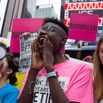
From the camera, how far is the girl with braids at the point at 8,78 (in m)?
1.84

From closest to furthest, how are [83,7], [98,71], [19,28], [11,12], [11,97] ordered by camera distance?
[98,71] → [11,97] → [19,28] → [83,7] → [11,12]

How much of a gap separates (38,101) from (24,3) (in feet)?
10.4

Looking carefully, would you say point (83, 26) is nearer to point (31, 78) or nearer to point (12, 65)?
point (12, 65)

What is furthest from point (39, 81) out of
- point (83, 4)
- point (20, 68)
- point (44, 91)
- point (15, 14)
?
point (15, 14)

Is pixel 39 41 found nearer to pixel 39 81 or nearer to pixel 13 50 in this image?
pixel 39 81

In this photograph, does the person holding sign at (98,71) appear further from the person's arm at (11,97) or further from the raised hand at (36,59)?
the person's arm at (11,97)

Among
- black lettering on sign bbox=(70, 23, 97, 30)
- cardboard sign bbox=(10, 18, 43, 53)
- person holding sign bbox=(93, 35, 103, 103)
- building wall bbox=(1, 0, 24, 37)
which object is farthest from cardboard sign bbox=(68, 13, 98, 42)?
building wall bbox=(1, 0, 24, 37)

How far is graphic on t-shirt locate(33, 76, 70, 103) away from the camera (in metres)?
1.49

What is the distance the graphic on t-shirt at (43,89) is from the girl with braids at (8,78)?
12.9 inches

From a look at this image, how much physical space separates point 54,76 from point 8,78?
0.63 meters

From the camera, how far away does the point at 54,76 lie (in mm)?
1483

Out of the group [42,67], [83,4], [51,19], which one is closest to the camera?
[42,67]

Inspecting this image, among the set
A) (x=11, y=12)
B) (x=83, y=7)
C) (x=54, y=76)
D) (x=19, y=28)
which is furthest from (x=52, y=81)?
(x=11, y=12)

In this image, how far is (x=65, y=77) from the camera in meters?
1.50
